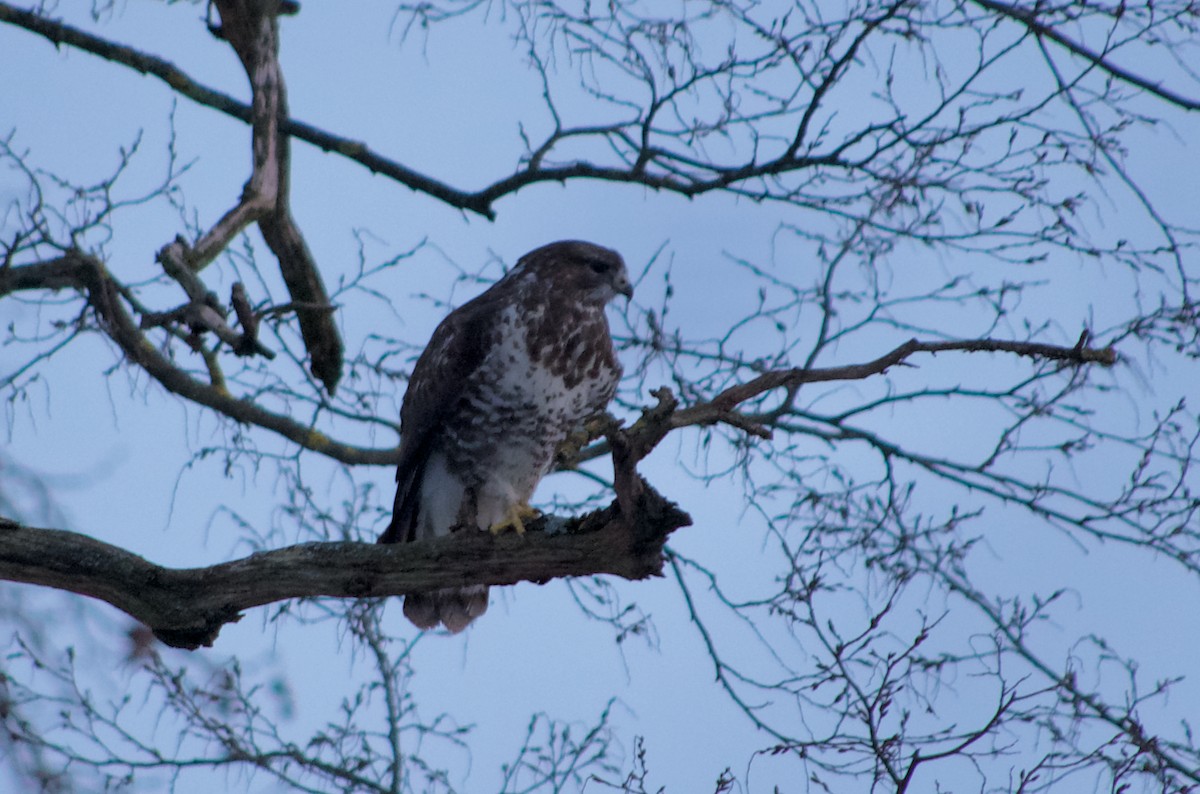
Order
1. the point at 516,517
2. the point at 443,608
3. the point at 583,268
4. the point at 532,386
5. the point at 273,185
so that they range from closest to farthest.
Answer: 1. the point at 516,517
2. the point at 532,386
3. the point at 443,608
4. the point at 583,268
5. the point at 273,185

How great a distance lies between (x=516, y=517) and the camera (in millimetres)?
4500

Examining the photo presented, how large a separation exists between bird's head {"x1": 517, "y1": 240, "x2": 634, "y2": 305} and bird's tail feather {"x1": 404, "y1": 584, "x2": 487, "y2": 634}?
1.19 m

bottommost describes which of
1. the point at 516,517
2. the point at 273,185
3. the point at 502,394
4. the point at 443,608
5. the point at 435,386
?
the point at 516,517

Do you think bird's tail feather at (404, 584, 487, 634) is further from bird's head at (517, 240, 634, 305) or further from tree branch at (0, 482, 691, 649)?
bird's head at (517, 240, 634, 305)

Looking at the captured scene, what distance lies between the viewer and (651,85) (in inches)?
223

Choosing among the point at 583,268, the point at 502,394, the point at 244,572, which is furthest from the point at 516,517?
the point at 583,268

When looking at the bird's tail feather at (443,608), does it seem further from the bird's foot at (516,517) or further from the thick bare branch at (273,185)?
the thick bare branch at (273,185)

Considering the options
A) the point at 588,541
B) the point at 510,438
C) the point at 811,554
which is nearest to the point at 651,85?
the point at 510,438

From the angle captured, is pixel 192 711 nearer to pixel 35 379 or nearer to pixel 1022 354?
pixel 35 379

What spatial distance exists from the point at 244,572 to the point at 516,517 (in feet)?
2.95

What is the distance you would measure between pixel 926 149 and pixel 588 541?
259 centimetres

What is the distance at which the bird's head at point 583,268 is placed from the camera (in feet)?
17.1

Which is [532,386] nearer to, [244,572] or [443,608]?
[443,608]

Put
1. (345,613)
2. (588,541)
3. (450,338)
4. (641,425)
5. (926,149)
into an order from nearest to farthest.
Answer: (641,425) → (588,541) → (450,338) → (926,149) → (345,613)
